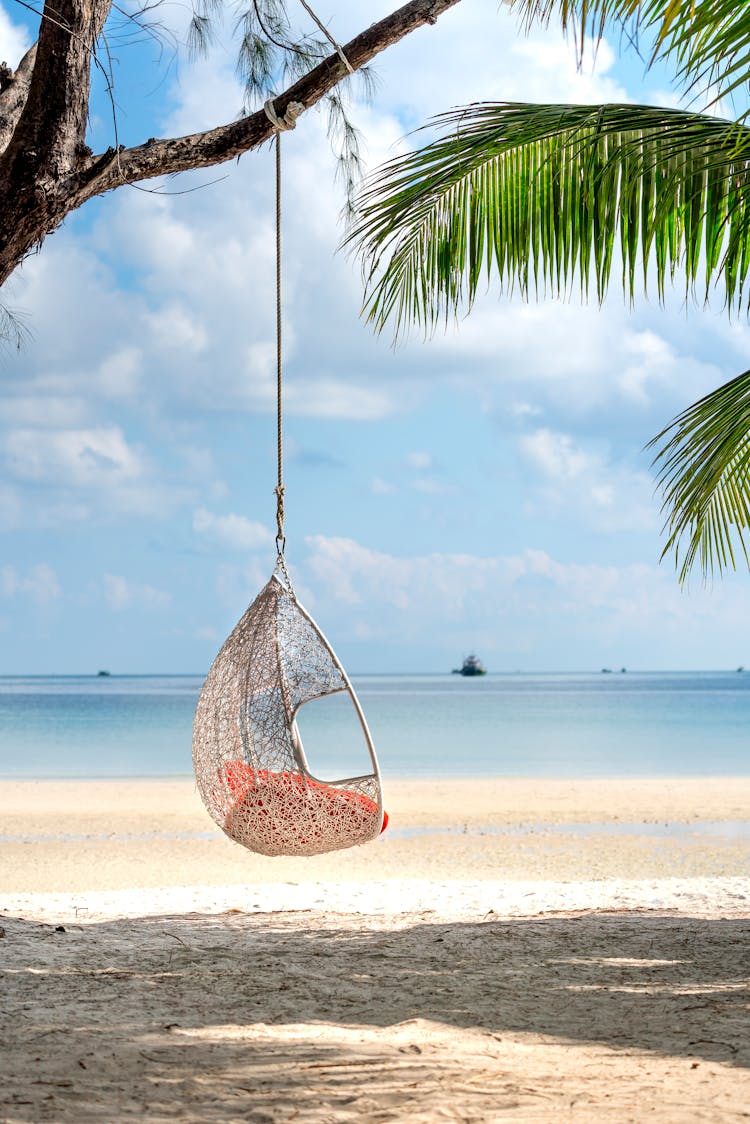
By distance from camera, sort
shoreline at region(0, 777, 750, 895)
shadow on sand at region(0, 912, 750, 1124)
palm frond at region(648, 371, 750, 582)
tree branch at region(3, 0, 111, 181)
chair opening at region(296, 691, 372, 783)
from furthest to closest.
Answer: chair opening at region(296, 691, 372, 783), shoreline at region(0, 777, 750, 895), palm frond at region(648, 371, 750, 582), tree branch at region(3, 0, 111, 181), shadow on sand at region(0, 912, 750, 1124)

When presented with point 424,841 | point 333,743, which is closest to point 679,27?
point 424,841

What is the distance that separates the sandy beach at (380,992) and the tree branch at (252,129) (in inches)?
87.0

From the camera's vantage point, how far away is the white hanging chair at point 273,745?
330 centimetres

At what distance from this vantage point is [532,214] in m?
3.42

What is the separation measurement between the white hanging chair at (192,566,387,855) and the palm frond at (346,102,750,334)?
1080 millimetres

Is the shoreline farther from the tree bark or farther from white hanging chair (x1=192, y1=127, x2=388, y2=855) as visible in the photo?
the tree bark

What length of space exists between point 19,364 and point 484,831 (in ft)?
13.4

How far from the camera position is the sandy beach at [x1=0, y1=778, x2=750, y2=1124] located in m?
1.88

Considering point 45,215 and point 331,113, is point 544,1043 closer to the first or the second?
point 45,215

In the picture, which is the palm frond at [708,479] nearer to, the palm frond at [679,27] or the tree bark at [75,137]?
the palm frond at [679,27]

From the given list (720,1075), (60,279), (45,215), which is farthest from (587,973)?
(60,279)

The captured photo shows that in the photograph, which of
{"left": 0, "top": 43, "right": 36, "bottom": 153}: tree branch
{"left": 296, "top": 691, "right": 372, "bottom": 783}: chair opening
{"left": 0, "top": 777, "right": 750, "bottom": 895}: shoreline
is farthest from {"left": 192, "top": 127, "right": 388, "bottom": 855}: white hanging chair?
{"left": 296, "top": 691, "right": 372, "bottom": 783}: chair opening

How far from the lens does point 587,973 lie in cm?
286

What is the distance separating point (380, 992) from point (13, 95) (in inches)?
120
